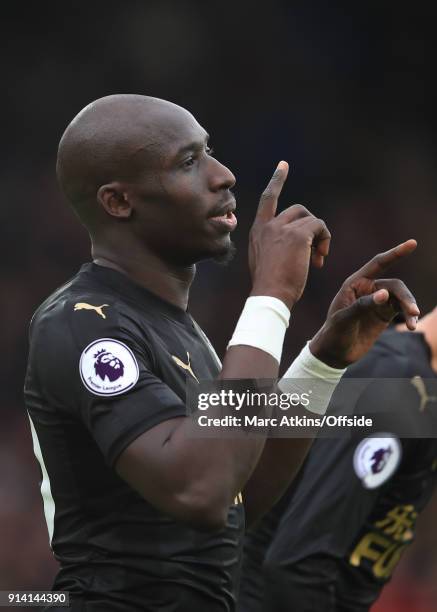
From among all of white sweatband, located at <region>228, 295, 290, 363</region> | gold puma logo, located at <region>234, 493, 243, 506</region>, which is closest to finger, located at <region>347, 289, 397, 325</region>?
white sweatband, located at <region>228, 295, 290, 363</region>

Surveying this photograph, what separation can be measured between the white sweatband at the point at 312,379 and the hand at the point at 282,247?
0.43 m

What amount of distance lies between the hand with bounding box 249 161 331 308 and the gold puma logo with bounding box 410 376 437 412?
1.50 metres

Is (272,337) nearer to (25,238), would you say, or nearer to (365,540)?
(365,540)

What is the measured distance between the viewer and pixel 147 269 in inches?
107

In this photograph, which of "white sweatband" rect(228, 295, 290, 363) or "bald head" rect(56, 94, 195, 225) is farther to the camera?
"bald head" rect(56, 94, 195, 225)

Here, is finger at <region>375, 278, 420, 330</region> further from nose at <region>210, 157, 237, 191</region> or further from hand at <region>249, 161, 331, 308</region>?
nose at <region>210, 157, 237, 191</region>

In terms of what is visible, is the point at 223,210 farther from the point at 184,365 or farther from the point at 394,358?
the point at 394,358

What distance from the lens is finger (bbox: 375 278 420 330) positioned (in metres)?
2.59

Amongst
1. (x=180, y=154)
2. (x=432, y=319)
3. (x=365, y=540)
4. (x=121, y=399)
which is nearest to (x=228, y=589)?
(x=121, y=399)

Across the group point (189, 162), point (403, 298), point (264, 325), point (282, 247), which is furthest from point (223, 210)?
point (403, 298)

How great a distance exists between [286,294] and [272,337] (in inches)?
4.7

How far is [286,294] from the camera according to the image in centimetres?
→ 247

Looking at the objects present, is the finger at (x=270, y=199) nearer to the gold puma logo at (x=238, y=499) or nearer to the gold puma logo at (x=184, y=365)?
the gold puma logo at (x=184, y=365)

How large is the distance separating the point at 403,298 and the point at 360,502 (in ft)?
4.60
